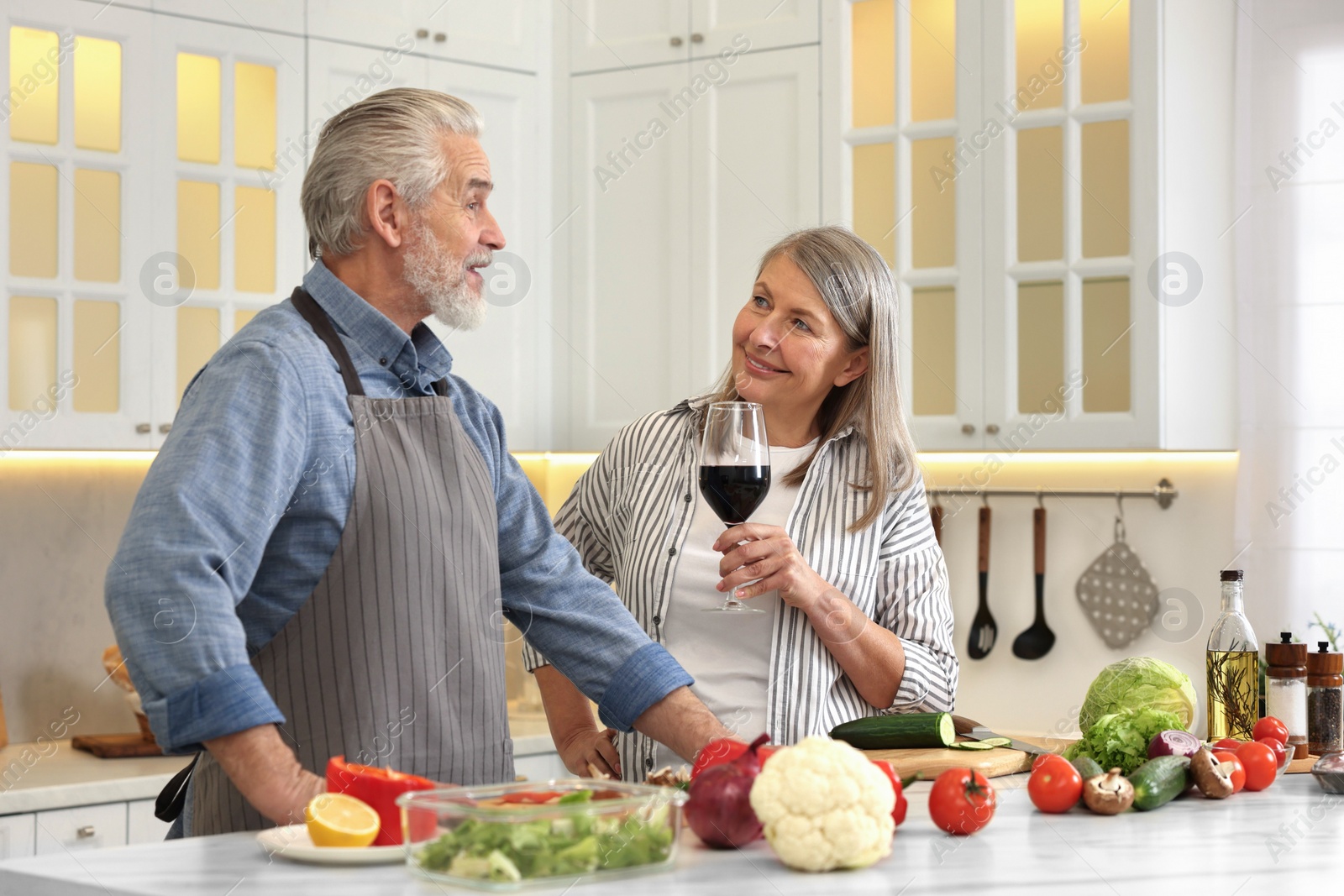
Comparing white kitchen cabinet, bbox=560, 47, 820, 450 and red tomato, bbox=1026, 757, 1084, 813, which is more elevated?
white kitchen cabinet, bbox=560, 47, 820, 450

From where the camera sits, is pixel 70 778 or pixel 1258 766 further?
pixel 70 778

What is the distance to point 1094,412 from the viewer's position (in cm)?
311

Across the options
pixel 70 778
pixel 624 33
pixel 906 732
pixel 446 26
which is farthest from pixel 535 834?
pixel 624 33

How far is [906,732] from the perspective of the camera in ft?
5.44

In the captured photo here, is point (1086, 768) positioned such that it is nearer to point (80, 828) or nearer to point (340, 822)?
point (340, 822)

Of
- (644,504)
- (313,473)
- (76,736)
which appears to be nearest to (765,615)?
(644,504)

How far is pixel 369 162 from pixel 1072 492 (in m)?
2.25

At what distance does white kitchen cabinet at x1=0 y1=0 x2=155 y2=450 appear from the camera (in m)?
2.88

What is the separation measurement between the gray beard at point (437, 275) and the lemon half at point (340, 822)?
2.20 ft

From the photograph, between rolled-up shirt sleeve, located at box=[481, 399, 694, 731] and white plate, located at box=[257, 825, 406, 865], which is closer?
white plate, located at box=[257, 825, 406, 865]

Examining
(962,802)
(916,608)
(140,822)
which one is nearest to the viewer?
(962,802)

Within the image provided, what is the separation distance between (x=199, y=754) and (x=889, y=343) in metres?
1.04

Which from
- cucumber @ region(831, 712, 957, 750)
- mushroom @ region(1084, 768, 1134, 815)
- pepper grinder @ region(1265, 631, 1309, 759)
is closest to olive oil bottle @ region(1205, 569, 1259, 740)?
pepper grinder @ region(1265, 631, 1309, 759)

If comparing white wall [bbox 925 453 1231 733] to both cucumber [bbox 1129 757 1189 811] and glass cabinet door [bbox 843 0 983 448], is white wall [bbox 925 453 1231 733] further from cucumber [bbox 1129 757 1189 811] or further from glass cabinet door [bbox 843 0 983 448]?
cucumber [bbox 1129 757 1189 811]
